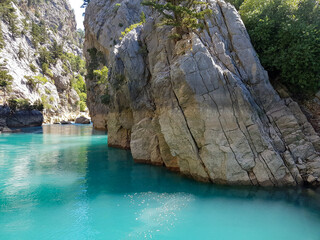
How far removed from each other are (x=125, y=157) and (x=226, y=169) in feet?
36.8

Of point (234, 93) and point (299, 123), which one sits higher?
point (234, 93)

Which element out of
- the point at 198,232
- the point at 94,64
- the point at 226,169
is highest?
the point at 94,64

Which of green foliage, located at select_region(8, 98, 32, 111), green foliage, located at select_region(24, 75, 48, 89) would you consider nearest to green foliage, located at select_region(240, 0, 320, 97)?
green foliage, located at select_region(8, 98, 32, 111)

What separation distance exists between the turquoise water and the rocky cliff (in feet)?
147

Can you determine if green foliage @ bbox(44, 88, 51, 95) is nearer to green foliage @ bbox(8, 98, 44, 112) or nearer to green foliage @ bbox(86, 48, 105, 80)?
green foliage @ bbox(8, 98, 44, 112)

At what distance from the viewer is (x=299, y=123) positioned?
1272 centimetres

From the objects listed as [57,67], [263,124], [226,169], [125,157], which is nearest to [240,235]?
[226,169]

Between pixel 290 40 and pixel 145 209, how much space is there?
12.8 meters

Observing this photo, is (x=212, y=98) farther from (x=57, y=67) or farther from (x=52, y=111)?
(x=57, y=67)

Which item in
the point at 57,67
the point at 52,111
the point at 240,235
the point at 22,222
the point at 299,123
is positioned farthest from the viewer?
the point at 57,67

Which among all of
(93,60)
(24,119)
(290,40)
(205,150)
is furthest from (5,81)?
(290,40)

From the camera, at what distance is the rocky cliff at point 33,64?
180 ft

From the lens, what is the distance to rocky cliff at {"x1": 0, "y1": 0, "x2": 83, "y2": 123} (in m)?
54.8

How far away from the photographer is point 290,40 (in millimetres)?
13234
